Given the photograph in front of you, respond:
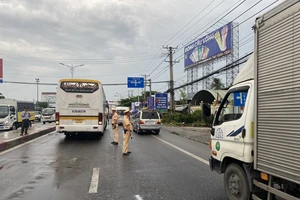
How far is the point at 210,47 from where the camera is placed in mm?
43500

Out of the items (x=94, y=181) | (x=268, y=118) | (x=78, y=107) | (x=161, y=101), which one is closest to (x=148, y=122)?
(x=78, y=107)

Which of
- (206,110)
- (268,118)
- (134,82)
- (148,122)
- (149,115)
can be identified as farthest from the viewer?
A: (134,82)

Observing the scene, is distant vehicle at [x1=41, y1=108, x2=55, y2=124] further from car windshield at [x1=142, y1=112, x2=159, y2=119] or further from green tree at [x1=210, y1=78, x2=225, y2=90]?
green tree at [x1=210, y1=78, x2=225, y2=90]

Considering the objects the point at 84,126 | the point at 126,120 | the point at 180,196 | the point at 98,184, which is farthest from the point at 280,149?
the point at 84,126

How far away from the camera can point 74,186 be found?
6.54m

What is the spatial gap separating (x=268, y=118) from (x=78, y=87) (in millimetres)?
12749

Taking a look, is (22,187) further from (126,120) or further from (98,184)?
(126,120)

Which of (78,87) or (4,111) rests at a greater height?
(78,87)

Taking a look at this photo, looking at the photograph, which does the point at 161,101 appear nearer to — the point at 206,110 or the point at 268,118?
the point at 206,110

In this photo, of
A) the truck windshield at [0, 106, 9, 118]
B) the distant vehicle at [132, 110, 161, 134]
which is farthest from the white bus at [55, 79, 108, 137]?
the truck windshield at [0, 106, 9, 118]

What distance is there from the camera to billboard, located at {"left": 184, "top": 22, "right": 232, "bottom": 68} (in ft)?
126

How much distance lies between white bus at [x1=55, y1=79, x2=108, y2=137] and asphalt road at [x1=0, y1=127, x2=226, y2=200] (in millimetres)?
4042

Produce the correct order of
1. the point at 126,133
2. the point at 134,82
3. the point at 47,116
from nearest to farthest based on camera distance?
1. the point at 126,133
2. the point at 47,116
3. the point at 134,82

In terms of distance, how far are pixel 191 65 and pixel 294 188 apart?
159 feet
